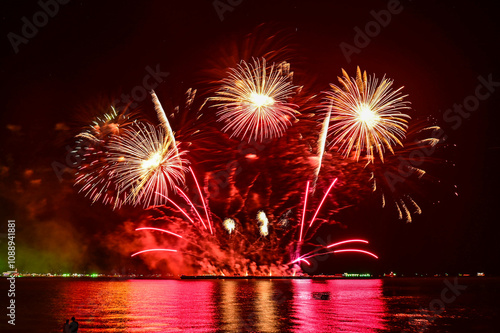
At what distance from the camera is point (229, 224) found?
38.5 metres

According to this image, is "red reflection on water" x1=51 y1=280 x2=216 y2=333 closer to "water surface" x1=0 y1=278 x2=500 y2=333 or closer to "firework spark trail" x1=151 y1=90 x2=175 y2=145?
"water surface" x1=0 y1=278 x2=500 y2=333

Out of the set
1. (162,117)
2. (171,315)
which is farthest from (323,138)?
(171,315)

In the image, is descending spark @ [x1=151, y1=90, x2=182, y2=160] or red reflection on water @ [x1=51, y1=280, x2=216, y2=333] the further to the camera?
descending spark @ [x1=151, y1=90, x2=182, y2=160]

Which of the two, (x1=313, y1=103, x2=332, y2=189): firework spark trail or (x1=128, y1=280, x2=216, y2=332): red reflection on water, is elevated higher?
(x1=313, y1=103, x2=332, y2=189): firework spark trail

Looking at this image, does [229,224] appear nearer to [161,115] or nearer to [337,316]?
[161,115]

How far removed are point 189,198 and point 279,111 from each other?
380 inches

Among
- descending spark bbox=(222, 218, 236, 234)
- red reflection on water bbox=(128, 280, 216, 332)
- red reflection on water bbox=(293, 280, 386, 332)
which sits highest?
descending spark bbox=(222, 218, 236, 234)

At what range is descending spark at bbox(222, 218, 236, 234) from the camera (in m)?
38.0

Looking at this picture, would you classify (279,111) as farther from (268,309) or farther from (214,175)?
(268,309)

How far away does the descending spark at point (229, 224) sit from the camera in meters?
38.0

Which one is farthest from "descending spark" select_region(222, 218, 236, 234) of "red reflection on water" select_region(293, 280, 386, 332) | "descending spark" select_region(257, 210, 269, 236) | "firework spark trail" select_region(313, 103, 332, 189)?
"red reflection on water" select_region(293, 280, 386, 332)

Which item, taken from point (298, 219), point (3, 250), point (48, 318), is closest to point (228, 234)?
point (298, 219)

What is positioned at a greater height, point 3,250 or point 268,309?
point 3,250

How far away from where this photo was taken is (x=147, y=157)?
96.5 feet
